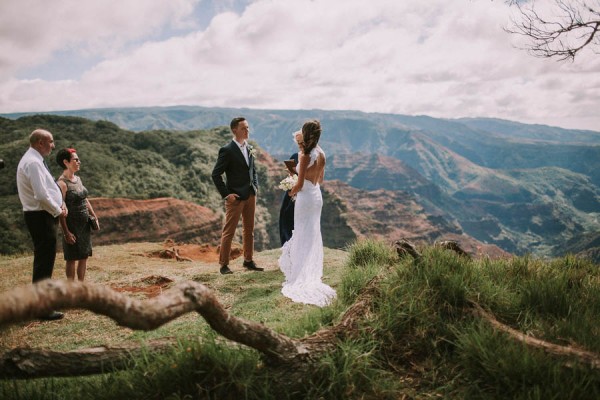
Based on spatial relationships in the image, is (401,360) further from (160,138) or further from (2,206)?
(160,138)

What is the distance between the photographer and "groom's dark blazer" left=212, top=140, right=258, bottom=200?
25.3 feet

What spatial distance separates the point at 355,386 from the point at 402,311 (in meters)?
1.03

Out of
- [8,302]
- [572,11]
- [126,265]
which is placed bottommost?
[126,265]

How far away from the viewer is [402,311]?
3.58 m

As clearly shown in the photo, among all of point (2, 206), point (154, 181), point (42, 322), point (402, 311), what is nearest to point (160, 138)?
point (154, 181)

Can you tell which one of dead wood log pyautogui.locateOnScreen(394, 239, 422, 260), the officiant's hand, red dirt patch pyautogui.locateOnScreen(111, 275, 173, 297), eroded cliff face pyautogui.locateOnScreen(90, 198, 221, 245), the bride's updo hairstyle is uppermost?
the bride's updo hairstyle

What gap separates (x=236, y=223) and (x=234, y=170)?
3.96 feet

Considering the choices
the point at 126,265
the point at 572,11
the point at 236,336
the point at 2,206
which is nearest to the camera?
the point at 236,336

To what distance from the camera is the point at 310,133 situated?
604 centimetres

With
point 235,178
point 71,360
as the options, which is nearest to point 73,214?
point 235,178

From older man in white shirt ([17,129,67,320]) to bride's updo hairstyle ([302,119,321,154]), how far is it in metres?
3.81

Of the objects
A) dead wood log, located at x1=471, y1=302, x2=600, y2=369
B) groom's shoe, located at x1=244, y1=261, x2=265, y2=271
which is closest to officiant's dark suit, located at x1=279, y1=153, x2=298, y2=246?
groom's shoe, located at x1=244, y1=261, x2=265, y2=271

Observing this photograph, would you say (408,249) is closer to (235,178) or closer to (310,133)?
(310,133)

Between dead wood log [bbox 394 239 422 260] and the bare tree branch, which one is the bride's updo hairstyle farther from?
the bare tree branch
